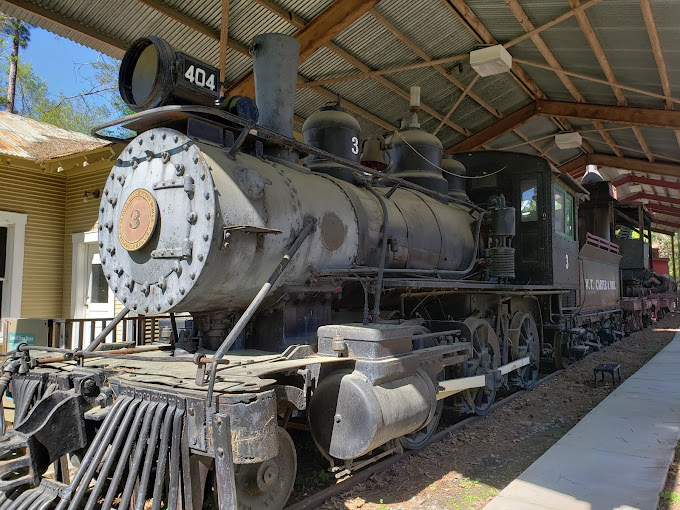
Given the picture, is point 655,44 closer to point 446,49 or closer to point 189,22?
point 446,49

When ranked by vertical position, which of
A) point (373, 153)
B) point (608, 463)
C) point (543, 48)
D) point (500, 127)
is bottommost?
point (608, 463)

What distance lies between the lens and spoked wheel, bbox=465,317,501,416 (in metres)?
5.16

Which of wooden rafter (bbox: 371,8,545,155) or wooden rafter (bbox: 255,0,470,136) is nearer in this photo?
wooden rafter (bbox: 255,0,470,136)

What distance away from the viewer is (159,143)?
11.6 feet

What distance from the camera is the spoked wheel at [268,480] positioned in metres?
2.81

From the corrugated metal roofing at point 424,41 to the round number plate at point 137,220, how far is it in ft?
14.7

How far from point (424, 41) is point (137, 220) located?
7.39 metres

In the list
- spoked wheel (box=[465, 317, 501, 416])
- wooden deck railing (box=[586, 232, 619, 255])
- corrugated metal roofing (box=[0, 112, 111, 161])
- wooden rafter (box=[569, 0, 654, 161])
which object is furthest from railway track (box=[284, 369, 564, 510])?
corrugated metal roofing (box=[0, 112, 111, 161])

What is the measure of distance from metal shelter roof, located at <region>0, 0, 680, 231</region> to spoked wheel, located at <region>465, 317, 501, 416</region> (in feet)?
15.9

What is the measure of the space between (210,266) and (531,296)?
5.24m

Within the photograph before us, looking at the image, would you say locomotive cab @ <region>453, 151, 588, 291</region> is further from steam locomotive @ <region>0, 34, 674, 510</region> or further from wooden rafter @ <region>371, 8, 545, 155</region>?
wooden rafter @ <region>371, 8, 545, 155</region>

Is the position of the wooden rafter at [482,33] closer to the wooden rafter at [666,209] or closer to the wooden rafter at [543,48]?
the wooden rafter at [543,48]

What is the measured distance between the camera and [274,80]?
4.38 m

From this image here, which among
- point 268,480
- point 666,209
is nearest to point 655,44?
point 268,480
